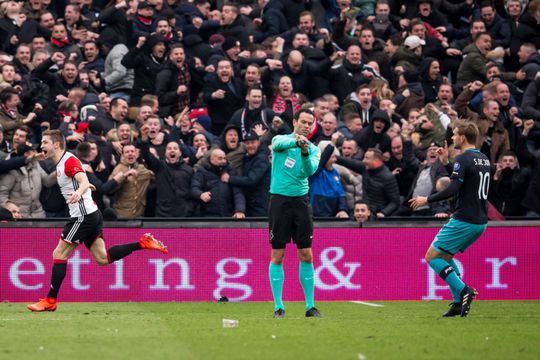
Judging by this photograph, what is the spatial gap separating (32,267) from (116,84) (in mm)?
5380

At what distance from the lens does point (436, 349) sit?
10.5 meters

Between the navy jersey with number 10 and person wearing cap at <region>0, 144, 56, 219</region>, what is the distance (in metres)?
7.17

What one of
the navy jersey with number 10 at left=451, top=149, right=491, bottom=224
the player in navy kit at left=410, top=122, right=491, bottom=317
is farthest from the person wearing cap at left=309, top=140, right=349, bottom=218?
the navy jersey with number 10 at left=451, top=149, right=491, bottom=224

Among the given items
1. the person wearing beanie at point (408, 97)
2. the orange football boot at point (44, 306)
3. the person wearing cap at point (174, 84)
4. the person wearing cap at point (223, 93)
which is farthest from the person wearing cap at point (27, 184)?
the person wearing beanie at point (408, 97)

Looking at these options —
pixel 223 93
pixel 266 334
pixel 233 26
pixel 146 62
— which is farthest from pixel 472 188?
pixel 233 26

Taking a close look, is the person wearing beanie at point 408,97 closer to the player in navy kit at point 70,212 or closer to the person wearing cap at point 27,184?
the person wearing cap at point 27,184

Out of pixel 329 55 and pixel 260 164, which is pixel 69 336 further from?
pixel 329 55

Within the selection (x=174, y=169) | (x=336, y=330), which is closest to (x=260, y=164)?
(x=174, y=169)

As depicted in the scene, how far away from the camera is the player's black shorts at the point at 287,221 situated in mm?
13523

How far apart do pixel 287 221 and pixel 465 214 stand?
2.13 m

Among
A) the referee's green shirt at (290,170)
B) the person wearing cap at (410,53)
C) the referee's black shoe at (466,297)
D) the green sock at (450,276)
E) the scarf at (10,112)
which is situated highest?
the person wearing cap at (410,53)

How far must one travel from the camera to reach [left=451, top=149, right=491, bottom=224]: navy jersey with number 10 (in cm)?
1331

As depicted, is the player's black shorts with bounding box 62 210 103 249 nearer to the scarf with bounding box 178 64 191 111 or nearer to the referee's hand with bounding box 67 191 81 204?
the referee's hand with bounding box 67 191 81 204

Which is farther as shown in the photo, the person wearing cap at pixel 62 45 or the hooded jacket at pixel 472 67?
the hooded jacket at pixel 472 67
